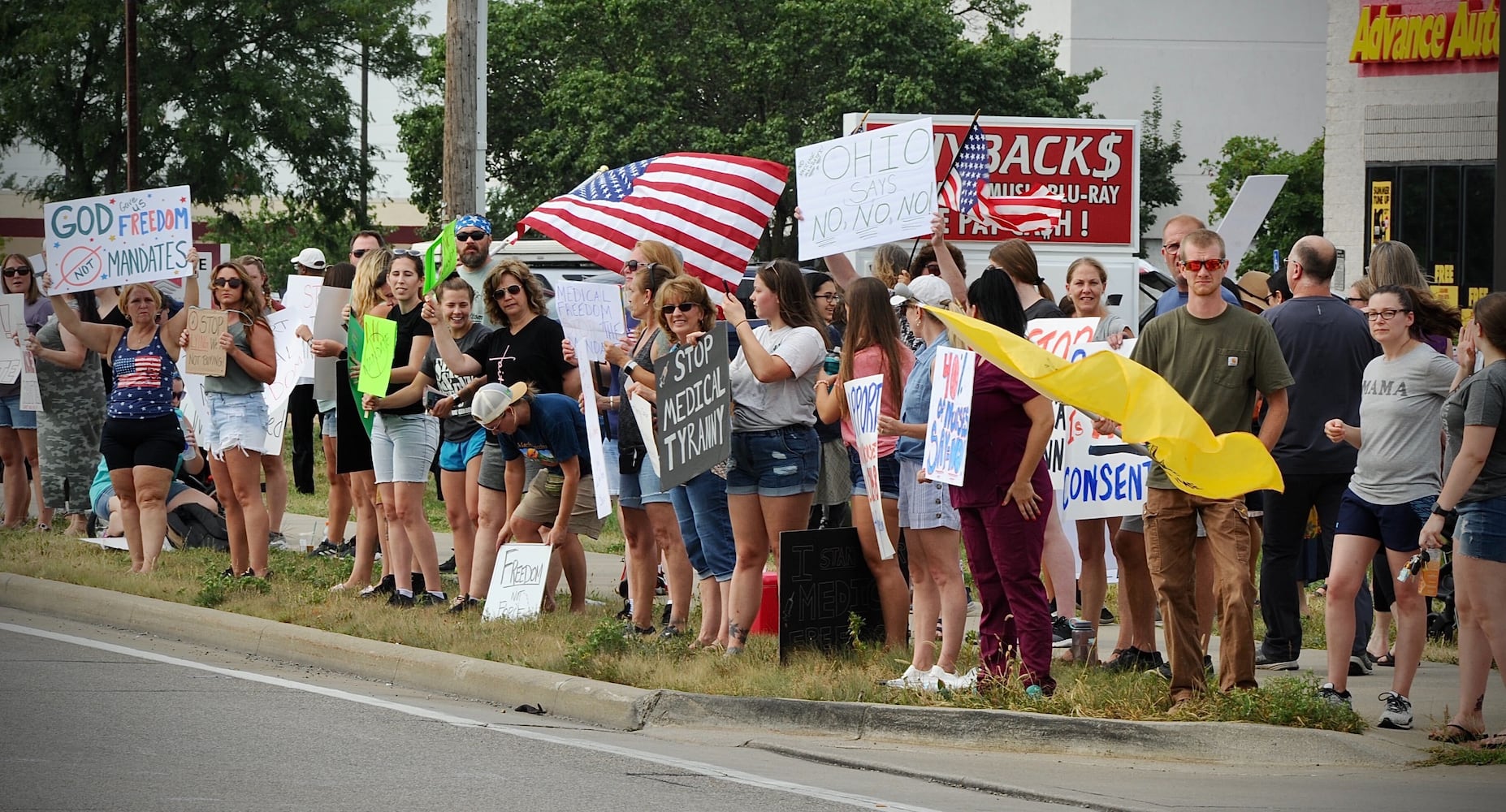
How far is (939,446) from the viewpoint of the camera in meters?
7.79

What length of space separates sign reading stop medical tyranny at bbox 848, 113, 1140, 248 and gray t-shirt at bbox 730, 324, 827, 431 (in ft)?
25.9

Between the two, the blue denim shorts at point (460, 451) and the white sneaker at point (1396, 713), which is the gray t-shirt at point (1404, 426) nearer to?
the white sneaker at point (1396, 713)

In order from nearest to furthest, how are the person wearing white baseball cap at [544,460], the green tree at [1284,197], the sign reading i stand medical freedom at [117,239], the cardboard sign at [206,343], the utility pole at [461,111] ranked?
the person wearing white baseball cap at [544,460] → the cardboard sign at [206,343] → the sign reading i stand medical freedom at [117,239] → the utility pole at [461,111] → the green tree at [1284,197]

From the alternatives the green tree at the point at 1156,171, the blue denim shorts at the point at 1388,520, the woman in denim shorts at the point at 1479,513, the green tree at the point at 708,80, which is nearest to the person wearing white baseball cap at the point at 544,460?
the blue denim shorts at the point at 1388,520

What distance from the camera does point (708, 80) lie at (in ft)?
152

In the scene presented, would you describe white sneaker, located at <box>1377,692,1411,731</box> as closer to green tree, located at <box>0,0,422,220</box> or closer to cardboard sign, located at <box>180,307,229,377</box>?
cardboard sign, located at <box>180,307,229,377</box>

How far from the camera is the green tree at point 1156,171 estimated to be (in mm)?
59578

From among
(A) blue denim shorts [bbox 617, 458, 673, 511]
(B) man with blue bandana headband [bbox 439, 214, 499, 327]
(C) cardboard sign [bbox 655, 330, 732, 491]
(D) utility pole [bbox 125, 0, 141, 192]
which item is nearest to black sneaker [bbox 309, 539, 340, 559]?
(B) man with blue bandana headband [bbox 439, 214, 499, 327]

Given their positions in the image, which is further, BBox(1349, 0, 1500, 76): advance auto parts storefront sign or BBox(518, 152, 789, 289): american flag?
BBox(1349, 0, 1500, 76): advance auto parts storefront sign

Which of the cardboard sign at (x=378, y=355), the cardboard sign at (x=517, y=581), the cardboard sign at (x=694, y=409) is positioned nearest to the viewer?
the cardboard sign at (x=694, y=409)

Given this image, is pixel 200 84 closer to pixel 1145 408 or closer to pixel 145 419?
pixel 145 419

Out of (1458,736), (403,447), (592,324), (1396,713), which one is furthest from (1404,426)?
(403,447)

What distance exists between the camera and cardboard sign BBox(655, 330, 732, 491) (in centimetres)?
866

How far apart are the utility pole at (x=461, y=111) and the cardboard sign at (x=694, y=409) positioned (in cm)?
617
